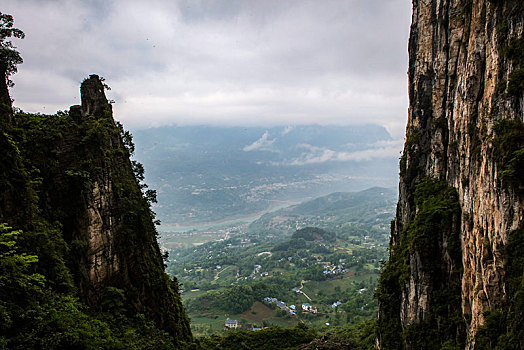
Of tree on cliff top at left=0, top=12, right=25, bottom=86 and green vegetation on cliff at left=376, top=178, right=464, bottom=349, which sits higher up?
tree on cliff top at left=0, top=12, right=25, bottom=86

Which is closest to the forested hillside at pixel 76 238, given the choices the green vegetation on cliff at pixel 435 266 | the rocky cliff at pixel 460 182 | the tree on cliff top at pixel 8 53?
the tree on cliff top at pixel 8 53

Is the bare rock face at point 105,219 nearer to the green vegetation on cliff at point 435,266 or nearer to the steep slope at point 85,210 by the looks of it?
the steep slope at point 85,210

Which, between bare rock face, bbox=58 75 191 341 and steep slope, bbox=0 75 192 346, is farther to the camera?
bare rock face, bbox=58 75 191 341

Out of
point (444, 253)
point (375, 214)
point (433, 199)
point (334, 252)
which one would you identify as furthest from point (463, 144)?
point (375, 214)

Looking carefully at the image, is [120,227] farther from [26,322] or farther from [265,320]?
[265,320]

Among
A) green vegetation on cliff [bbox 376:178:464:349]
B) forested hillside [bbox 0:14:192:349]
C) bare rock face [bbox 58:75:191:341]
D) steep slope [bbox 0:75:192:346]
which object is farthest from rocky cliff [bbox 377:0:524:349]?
bare rock face [bbox 58:75:191:341]

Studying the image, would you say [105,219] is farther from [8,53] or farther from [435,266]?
[435,266]

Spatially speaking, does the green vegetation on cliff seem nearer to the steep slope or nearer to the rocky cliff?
the rocky cliff
